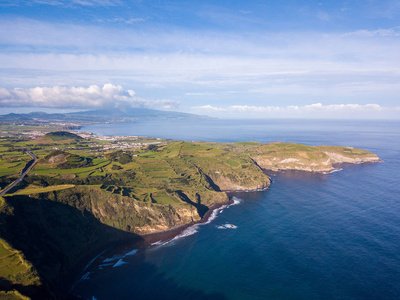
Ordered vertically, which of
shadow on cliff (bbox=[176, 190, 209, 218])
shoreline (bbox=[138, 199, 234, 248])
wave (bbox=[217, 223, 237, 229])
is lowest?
shoreline (bbox=[138, 199, 234, 248])

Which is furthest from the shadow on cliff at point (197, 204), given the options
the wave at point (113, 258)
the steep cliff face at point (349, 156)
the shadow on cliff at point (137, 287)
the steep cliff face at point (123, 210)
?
the steep cliff face at point (349, 156)

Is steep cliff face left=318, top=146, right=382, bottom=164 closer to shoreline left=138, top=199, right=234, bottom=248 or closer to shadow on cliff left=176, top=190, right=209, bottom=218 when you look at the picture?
shadow on cliff left=176, top=190, right=209, bottom=218

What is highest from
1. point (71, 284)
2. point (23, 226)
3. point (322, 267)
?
point (23, 226)

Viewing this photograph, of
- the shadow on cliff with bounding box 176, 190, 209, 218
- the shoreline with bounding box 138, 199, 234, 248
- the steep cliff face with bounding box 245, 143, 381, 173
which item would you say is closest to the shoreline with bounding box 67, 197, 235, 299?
the shoreline with bounding box 138, 199, 234, 248

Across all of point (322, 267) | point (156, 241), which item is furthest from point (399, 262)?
point (156, 241)

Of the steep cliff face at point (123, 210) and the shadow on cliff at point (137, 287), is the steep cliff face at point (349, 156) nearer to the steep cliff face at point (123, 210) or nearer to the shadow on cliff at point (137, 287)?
the steep cliff face at point (123, 210)

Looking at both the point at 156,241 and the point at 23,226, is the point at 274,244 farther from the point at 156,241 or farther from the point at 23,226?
the point at 23,226
